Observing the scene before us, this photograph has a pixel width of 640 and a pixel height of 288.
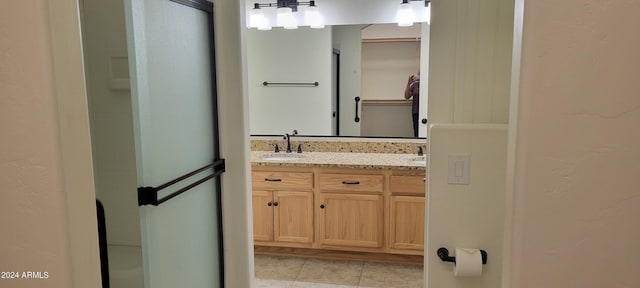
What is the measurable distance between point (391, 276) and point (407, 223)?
0.42 metres

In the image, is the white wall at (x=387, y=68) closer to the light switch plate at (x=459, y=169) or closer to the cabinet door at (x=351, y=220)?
the cabinet door at (x=351, y=220)

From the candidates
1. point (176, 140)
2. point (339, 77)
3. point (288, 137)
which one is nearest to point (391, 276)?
point (288, 137)

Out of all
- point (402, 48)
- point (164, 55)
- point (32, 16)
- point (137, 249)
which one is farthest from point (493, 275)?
point (402, 48)

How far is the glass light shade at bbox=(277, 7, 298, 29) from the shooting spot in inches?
144

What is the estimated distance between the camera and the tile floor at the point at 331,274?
3068 mm

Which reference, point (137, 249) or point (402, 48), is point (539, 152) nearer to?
point (137, 249)

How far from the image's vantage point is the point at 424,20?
3447 mm

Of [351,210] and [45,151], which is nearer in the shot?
[45,151]

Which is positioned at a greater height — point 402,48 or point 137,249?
point 402,48

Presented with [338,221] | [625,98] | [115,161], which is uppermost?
[625,98]

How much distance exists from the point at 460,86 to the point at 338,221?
6.18 feet

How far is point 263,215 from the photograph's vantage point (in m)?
3.41

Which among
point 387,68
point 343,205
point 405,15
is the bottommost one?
point 343,205

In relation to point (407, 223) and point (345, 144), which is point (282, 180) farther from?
point (407, 223)
